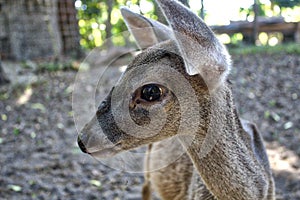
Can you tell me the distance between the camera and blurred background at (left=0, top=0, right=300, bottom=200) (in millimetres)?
3932

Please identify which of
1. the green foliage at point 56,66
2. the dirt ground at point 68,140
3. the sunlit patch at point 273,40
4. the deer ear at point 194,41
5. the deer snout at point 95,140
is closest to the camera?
the deer ear at point 194,41

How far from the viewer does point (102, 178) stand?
13.7 feet

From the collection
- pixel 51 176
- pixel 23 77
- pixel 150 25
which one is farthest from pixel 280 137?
pixel 23 77

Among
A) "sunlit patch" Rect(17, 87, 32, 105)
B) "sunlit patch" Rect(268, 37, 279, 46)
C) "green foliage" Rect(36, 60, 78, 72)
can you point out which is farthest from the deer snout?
"sunlit patch" Rect(268, 37, 279, 46)

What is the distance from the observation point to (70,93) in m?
7.93

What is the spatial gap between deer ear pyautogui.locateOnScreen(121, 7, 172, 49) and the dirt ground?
68cm

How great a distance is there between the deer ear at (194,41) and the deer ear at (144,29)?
550 mm

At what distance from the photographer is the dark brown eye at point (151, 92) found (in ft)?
6.24

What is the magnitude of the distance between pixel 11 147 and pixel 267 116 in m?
3.18

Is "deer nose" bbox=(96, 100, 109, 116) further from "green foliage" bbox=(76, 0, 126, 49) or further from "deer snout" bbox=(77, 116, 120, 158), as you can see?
"green foliage" bbox=(76, 0, 126, 49)

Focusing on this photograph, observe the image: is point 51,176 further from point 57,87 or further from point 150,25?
point 57,87

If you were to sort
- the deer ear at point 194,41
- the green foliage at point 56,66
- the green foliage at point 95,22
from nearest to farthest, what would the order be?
the deer ear at point 194,41
the green foliage at point 56,66
the green foliage at point 95,22

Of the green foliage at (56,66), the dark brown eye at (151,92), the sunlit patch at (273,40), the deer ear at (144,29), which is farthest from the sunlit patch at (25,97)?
the sunlit patch at (273,40)

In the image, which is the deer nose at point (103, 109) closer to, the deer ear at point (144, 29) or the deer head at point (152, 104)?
the deer head at point (152, 104)
